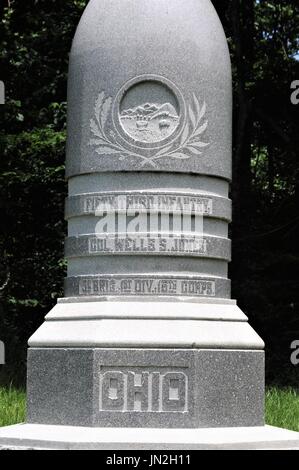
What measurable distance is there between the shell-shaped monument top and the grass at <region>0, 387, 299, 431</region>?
3224mm

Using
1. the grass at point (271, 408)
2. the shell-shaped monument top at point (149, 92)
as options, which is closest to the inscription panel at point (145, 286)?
the shell-shaped monument top at point (149, 92)

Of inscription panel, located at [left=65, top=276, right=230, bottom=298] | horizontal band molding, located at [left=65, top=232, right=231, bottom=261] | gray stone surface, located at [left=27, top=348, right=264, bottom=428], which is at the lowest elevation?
gray stone surface, located at [left=27, top=348, right=264, bottom=428]

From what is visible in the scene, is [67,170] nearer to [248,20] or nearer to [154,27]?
[154,27]

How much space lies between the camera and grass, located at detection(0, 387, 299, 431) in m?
12.4

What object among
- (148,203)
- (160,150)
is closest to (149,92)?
(160,150)

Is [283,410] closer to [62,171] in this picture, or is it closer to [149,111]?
[149,111]

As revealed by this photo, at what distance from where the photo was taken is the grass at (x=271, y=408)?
12383 millimetres

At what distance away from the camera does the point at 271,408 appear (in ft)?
44.4

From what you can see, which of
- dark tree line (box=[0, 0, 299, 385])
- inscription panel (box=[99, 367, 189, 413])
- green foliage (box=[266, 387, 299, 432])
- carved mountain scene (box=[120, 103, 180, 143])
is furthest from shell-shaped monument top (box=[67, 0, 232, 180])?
dark tree line (box=[0, 0, 299, 385])

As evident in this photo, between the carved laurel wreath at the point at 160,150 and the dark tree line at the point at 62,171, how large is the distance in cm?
968

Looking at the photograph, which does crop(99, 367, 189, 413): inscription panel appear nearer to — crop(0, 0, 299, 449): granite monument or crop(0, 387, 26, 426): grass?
crop(0, 0, 299, 449): granite monument

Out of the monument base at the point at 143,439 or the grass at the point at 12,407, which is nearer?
the monument base at the point at 143,439

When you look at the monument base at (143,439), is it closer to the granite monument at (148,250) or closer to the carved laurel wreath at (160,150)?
the granite monument at (148,250)

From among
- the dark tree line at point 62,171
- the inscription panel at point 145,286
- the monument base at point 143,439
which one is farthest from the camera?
the dark tree line at point 62,171
